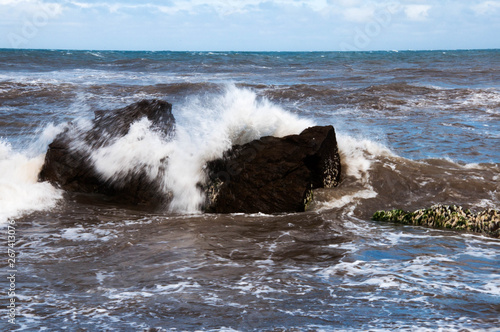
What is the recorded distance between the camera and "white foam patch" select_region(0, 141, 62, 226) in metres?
5.93

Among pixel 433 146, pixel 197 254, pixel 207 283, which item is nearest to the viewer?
pixel 207 283

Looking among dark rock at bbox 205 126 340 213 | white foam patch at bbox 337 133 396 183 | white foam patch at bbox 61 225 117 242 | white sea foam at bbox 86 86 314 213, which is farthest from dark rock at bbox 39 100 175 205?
white foam patch at bbox 337 133 396 183

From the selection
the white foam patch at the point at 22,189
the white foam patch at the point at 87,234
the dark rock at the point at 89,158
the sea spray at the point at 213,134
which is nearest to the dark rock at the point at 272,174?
the sea spray at the point at 213,134

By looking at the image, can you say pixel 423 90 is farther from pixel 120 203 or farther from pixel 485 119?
pixel 120 203

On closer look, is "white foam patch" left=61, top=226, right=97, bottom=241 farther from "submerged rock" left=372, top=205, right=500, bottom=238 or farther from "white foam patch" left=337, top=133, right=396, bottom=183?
"white foam patch" left=337, top=133, right=396, bottom=183

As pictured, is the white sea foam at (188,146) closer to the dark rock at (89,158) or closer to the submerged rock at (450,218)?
the dark rock at (89,158)

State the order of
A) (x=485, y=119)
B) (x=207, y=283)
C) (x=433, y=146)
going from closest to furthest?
1. (x=207, y=283)
2. (x=433, y=146)
3. (x=485, y=119)

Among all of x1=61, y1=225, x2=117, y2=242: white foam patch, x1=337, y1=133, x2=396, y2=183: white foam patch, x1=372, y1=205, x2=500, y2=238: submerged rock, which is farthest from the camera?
x1=337, y1=133, x2=396, y2=183: white foam patch

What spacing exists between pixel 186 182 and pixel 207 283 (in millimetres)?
2510

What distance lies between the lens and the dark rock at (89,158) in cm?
632

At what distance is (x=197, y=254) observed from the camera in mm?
4480

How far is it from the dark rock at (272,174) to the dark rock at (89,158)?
766 millimetres

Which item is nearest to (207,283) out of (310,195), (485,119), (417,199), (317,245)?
(317,245)

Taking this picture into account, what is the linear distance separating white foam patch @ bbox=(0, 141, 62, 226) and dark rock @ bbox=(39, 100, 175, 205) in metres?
0.17
